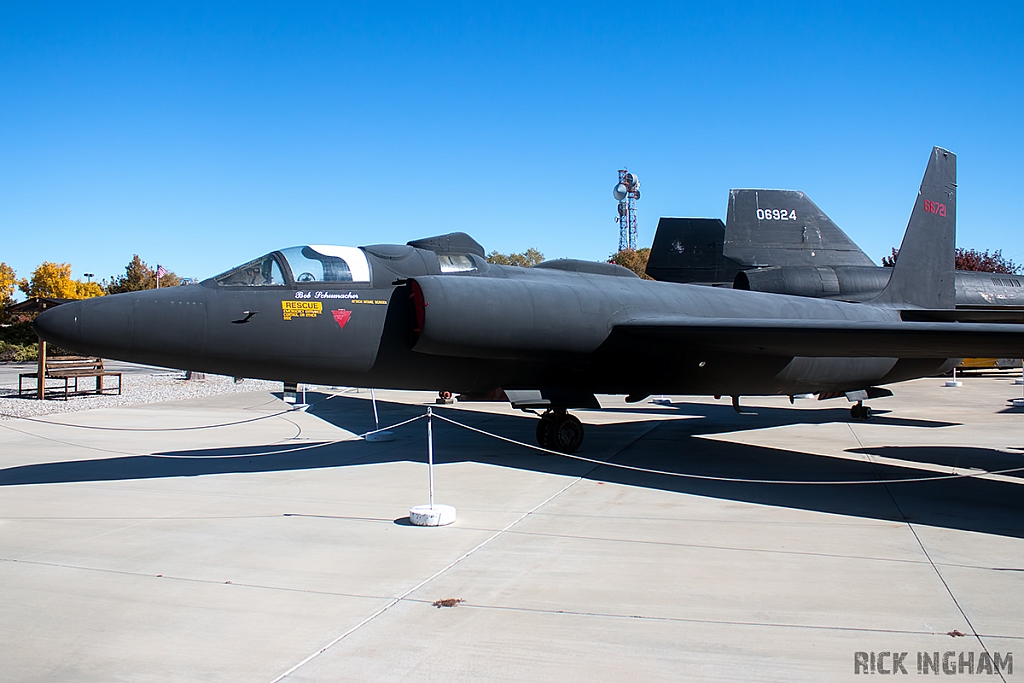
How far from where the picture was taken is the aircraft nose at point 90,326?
280 inches

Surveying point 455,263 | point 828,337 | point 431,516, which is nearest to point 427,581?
point 431,516

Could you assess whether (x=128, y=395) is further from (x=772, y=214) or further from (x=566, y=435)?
(x=772, y=214)

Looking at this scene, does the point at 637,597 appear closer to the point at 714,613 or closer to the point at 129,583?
the point at 714,613

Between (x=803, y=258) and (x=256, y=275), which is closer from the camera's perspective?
(x=256, y=275)

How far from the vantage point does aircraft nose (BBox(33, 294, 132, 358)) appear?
7105 mm

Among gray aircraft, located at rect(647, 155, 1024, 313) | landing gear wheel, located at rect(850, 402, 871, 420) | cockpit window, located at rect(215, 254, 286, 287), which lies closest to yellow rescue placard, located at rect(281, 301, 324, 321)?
cockpit window, located at rect(215, 254, 286, 287)

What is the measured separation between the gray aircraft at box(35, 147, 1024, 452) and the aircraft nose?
0.5 inches

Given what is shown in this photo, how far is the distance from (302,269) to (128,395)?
14.4 meters

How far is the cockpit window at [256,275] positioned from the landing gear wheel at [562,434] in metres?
4.03

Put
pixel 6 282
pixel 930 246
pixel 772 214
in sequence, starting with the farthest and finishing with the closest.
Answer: pixel 6 282
pixel 772 214
pixel 930 246

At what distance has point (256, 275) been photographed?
8.24m

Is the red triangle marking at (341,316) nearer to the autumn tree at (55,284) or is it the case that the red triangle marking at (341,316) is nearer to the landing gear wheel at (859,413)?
the landing gear wheel at (859,413)

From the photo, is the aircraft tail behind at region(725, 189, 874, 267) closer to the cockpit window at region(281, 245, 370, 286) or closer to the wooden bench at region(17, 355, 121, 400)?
the cockpit window at region(281, 245, 370, 286)

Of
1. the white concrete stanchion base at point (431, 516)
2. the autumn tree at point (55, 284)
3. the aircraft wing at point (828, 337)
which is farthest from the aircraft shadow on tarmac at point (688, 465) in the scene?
the autumn tree at point (55, 284)
